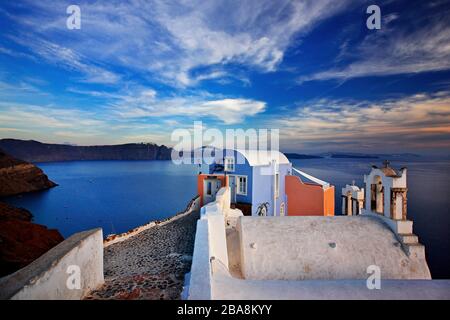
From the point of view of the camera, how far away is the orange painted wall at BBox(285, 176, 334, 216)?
1426 centimetres

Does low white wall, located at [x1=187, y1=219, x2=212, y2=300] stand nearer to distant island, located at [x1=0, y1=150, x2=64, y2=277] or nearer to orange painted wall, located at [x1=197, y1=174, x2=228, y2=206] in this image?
distant island, located at [x1=0, y1=150, x2=64, y2=277]

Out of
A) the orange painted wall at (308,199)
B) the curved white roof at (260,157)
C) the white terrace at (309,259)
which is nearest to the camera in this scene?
the white terrace at (309,259)

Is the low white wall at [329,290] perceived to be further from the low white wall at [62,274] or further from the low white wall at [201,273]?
the low white wall at [62,274]

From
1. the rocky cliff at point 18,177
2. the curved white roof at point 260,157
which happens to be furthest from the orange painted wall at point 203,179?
the rocky cliff at point 18,177

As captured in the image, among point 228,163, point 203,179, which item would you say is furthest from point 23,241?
point 228,163

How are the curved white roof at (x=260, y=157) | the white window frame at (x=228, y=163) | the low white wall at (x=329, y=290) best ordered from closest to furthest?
the low white wall at (x=329, y=290) → the curved white roof at (x=260, y=157) → the white window frame at (x=228, y=163)

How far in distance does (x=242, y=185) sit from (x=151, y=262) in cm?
845

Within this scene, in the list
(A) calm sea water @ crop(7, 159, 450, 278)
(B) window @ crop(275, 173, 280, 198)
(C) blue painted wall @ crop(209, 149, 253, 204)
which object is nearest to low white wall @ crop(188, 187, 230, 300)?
(C) blue painted wall @ crop(209, 149, 253, 204)

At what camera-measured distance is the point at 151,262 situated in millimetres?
7211

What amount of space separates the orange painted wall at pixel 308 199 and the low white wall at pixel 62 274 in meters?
12.7

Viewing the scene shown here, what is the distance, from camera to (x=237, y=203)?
14.7 m

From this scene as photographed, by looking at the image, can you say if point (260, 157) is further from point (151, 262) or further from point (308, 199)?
point (151, 262)

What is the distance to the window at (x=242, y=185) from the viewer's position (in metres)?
14.6

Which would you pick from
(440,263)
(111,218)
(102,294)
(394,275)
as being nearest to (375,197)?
(394,275)
